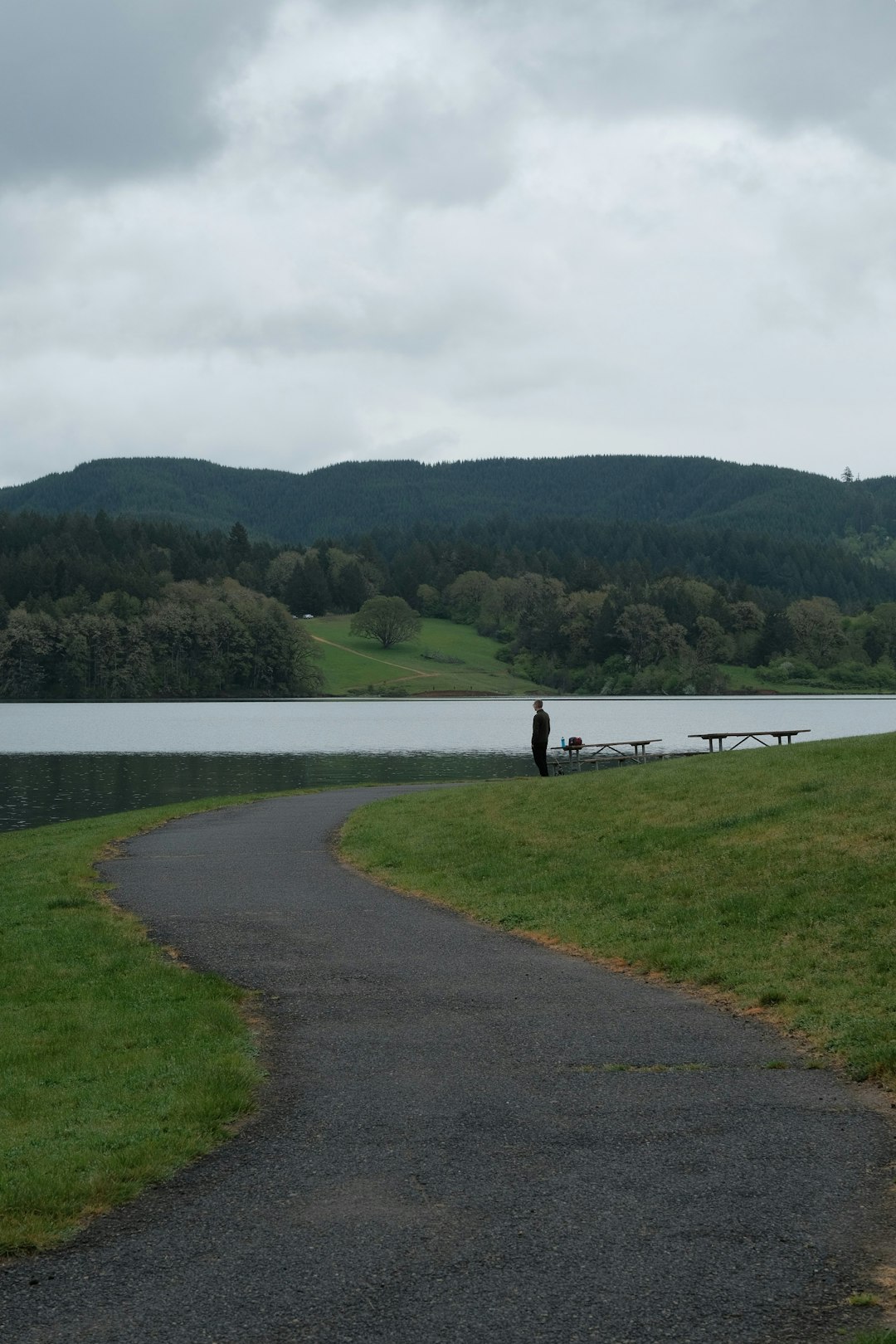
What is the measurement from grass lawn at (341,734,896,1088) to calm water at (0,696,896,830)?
2071 cm

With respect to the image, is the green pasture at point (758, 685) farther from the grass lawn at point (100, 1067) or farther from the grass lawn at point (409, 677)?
the grass lawn at point (100, 1067)

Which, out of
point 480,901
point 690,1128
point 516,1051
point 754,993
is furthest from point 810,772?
point 690,1128

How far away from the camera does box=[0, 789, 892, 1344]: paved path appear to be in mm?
5531

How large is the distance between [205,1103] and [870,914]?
7.97 m

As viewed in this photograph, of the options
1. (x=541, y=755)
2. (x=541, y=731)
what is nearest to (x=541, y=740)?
(x=541, y=731)

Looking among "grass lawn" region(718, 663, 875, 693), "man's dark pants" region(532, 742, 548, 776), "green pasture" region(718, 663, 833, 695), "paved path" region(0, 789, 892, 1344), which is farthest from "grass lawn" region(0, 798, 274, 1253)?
"grass lawn" region(718, 663, 875, 693)

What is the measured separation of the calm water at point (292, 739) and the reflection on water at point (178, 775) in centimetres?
9

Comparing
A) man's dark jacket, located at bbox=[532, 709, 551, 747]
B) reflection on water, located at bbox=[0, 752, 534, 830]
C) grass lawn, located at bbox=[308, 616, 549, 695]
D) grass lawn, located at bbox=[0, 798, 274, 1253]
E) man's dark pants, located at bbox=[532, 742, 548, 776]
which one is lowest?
reflection on water, located at bbox=[0, 752, 534, 830]

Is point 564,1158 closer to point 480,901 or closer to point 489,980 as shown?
point 489,980

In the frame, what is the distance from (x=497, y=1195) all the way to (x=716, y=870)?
10.5m

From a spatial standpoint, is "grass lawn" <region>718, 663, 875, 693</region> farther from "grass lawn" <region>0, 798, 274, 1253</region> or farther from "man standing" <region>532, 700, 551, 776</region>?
"grass lawn" <region>0, 798, 274, 1253</region>

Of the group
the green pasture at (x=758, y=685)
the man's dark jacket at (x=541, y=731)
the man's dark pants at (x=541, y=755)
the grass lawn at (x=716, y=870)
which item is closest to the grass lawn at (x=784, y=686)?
the green pasture at (x=758, y=685)

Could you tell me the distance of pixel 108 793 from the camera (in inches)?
1933

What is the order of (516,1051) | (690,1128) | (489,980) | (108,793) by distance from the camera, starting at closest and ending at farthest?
(690,1128), (516,1051), (489,980), (108,793)
